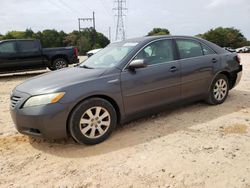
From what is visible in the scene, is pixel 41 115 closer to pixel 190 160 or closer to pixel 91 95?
pixel 91 95

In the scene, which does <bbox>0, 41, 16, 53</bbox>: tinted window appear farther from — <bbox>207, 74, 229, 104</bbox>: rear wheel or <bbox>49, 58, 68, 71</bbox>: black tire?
<bbox>207, 74, 229, 104</bbox>: rear wheel

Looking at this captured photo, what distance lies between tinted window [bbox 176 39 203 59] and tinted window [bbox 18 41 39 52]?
858cm

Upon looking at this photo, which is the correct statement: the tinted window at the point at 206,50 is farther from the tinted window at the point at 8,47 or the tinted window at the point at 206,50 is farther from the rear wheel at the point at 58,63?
the tinted window at the point at 8,47

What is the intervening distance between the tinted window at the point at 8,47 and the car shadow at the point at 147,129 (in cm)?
833

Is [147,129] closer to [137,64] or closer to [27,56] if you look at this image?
[137,64]

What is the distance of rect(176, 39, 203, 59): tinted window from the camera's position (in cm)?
473

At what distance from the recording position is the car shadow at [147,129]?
3.59m

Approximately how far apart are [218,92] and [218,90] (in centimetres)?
4

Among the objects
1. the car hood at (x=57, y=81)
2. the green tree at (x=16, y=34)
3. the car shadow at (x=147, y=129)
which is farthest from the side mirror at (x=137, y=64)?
Answer: the green tree at (x=16, y=34)

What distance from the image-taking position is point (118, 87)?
12.6 ft

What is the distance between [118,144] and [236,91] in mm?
4120

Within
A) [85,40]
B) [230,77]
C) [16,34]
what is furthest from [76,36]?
[230,77]

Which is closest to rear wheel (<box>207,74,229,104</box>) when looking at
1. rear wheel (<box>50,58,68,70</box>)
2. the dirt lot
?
the dirt lot

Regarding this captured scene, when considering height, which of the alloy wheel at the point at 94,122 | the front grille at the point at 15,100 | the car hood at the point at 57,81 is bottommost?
the alloy wheel at the point at 94,122
